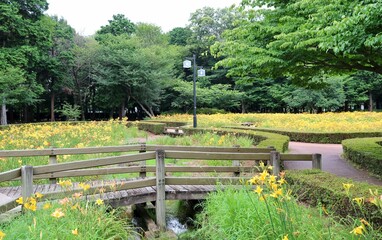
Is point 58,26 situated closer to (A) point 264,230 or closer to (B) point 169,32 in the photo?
(B) point 169,32

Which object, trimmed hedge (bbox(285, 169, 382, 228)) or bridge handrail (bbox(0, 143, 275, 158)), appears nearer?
trimmed hedge (bbox(285, 169, 382, 228))

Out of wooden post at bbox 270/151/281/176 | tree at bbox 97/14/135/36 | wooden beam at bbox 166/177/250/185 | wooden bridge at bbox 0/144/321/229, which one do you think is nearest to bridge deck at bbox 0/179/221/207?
wooden bridge at bbox 0/144/321/229

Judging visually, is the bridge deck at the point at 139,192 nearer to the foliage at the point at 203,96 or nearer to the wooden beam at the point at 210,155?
the wooden beam at the point at 210,155

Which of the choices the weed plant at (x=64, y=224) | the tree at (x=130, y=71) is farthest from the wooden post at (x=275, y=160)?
the tree at (x=130, y=71)

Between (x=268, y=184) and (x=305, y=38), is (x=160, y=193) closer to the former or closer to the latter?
(x=268, y=184)

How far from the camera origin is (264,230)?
127 inches

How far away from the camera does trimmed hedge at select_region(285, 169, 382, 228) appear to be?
12.9ft

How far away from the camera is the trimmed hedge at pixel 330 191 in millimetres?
3925

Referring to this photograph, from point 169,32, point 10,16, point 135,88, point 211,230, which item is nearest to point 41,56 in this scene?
point 10,16

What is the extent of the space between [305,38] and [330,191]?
311 centimetres

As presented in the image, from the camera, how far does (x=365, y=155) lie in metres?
8.48

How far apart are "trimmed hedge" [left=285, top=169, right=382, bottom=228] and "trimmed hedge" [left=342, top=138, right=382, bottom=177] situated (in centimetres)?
335

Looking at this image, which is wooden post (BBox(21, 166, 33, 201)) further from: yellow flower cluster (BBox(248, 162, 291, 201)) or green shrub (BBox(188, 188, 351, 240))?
yellow flower cluster (BBox(248, 162, 291, 201))

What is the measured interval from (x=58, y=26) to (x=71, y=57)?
4595 mm
